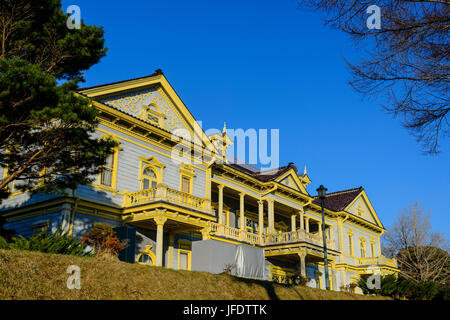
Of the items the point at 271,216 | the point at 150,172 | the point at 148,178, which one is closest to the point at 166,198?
the point at 148,178

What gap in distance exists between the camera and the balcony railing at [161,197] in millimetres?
19852

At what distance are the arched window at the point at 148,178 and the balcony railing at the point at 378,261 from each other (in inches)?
1042

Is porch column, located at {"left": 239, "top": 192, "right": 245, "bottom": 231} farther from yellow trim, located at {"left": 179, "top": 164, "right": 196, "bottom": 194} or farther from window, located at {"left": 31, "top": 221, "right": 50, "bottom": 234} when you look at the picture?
window, located at {"left": 31, "top": 221, "right": 50, "bottom": 234}

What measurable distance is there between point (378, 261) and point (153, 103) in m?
27.7

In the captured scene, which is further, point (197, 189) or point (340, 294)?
point (197, 189)

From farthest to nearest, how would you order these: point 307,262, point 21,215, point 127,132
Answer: point 307,262, point 127,132, point 21,215

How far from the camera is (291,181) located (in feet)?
112

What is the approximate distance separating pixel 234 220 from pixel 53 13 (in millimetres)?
20207

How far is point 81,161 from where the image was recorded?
14.7 meters

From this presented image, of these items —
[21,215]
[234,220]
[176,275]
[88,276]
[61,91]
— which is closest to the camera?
[88,276]

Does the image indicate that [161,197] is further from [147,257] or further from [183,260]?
[183,260]
